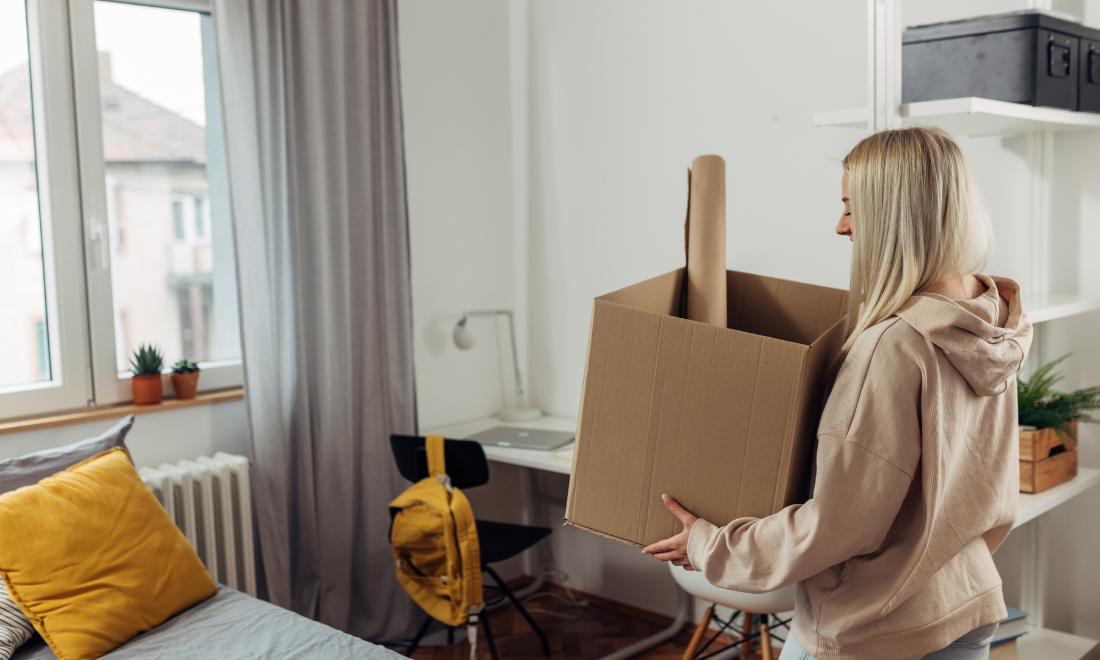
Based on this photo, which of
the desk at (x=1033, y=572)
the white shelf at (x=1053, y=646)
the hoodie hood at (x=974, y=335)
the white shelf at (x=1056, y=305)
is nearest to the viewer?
the hoodie hood at (x=974, y=335)

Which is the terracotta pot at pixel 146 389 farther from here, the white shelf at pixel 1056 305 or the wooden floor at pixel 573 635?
the white shelf at pixel 1056 305

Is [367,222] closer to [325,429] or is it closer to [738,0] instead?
[325,429]

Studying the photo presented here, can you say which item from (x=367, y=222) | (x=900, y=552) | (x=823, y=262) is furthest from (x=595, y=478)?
(x=367, y=222)

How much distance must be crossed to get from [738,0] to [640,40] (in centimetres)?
37

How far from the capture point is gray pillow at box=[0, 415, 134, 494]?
180 cm

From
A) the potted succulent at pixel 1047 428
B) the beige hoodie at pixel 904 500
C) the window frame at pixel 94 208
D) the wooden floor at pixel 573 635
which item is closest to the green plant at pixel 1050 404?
the potted succulent at pixel 1047 428

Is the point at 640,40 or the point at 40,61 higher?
the point at 640,40

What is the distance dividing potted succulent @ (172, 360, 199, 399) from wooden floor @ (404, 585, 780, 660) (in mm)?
1075

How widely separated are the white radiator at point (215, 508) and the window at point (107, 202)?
1.00 ft

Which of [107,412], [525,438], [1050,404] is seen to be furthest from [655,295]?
[107,412]

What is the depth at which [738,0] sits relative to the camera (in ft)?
8.34

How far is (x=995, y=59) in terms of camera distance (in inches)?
66.3

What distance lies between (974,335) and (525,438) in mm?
1837

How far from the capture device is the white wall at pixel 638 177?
2.10 meters
